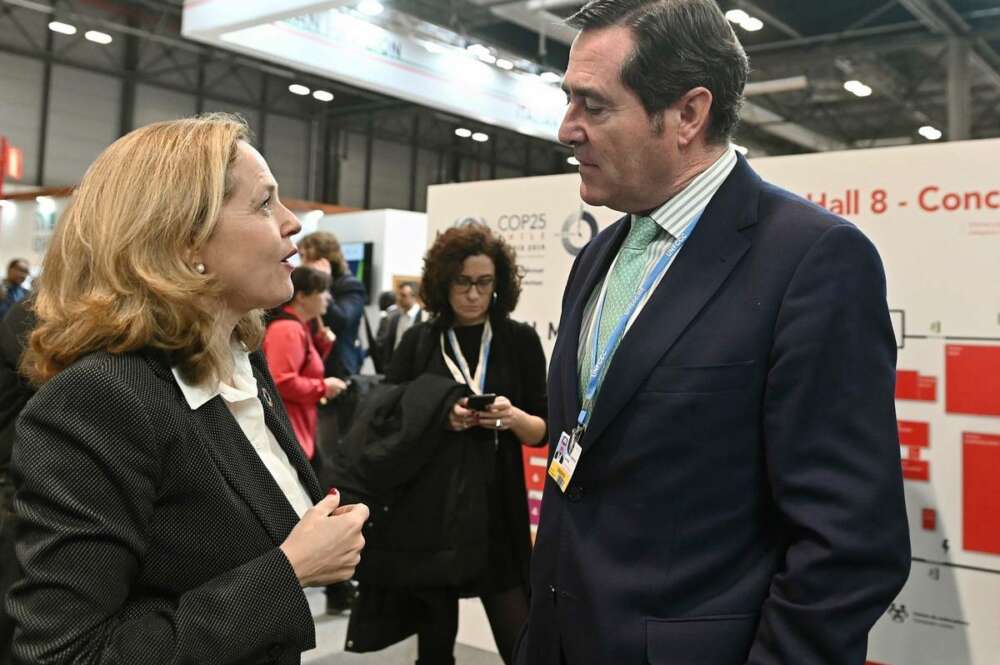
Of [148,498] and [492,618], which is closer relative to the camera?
[148,498]

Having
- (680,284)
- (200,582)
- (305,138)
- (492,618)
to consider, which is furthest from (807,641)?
(305,138)

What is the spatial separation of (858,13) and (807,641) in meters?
11.6

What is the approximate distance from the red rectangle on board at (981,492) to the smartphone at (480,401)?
1.45 meters

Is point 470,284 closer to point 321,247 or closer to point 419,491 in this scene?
point 419,491

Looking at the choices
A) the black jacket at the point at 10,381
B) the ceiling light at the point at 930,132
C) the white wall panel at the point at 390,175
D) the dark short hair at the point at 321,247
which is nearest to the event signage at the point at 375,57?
the dark short hair at the point at 321,247

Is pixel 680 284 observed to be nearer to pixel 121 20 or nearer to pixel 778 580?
pixel 778 580

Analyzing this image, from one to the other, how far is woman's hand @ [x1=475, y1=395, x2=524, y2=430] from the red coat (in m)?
1.50

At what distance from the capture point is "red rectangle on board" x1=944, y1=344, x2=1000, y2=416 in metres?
2.64

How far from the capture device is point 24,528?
109 centimetres

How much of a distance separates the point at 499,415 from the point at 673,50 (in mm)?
1520

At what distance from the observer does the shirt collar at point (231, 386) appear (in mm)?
1249

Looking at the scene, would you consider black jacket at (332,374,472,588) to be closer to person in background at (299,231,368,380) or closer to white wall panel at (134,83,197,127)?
person in background at (299,231,368,380)

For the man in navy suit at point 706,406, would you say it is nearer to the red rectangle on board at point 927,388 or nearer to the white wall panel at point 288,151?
the red rectangle on board at point 927,388

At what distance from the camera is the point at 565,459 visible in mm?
1391
